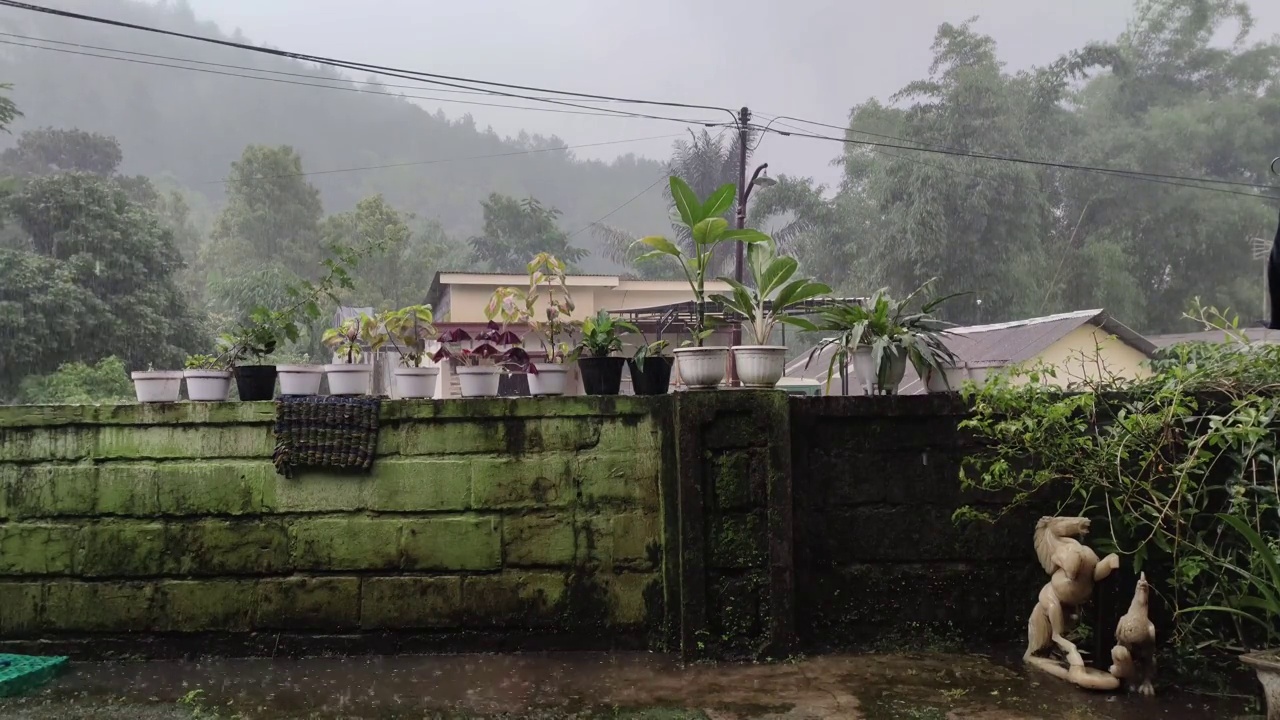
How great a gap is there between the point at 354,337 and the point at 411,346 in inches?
9.1

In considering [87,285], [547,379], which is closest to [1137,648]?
[547,379]

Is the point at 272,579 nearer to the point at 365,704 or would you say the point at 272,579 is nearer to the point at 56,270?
the point at 365,704

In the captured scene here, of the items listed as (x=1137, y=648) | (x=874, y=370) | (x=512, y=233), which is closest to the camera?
(x=1137, y=648)

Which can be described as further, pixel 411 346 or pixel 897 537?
pixel 411 346

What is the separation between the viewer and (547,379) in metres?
2.92

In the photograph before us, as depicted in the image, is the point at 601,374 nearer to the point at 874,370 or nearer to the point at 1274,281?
the point at 874,370

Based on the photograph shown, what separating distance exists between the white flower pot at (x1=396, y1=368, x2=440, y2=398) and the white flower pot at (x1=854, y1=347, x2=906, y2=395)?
1687 millimetres

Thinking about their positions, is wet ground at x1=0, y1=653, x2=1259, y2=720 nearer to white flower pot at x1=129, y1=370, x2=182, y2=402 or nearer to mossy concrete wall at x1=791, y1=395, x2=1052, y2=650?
mossy concrete wall at x1=791, y1=395, x2=1052, y2=650

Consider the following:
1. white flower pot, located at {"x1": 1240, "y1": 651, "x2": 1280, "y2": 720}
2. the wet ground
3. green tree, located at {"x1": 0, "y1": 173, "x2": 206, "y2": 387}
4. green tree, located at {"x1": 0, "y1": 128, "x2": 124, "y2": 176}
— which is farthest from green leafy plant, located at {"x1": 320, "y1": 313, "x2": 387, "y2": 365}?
green tree, located at {"x1": 0, "y1": 128, "x2": 124, "y2": 176}

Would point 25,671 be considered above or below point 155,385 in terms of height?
below

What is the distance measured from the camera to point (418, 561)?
2801 mm

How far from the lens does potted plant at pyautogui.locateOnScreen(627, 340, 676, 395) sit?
2900 millimetres

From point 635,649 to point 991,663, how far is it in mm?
1238

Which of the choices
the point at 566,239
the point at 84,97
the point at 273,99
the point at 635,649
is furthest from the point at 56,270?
the point at 273,99
